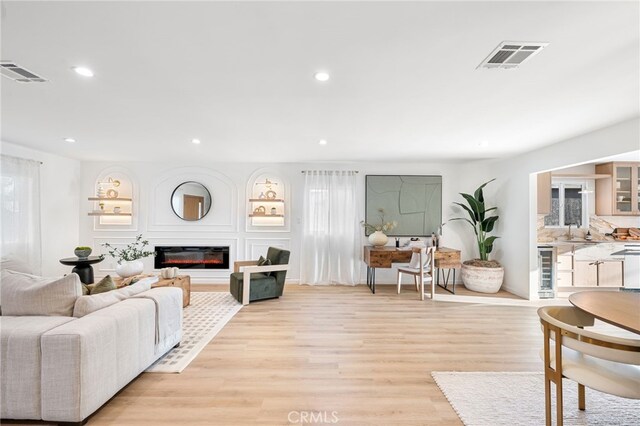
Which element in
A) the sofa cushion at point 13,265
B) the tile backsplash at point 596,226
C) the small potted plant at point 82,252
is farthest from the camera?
the tile backsplash at point 596,226

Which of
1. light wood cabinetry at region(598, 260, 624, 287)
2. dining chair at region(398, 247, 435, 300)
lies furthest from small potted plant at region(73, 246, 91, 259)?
light wood cabinetry at region(598, 260, 624, 287)

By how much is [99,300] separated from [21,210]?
12.7 ft

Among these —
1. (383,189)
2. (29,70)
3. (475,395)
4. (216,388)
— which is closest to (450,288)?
(383,189)

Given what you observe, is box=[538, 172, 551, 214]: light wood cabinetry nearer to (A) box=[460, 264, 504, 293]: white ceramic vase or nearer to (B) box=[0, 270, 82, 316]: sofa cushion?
(A) box=[460, 264, 504, 293]: white ceramic vase

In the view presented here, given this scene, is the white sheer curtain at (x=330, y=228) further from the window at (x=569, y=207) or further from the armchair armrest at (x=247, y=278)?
the window at (x=569, y=207)

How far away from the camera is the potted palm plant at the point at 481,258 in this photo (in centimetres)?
536

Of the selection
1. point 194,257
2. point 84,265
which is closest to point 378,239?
point 194,257

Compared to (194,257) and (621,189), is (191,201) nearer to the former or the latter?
(194,257)

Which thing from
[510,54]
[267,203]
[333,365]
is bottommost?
[333,365]

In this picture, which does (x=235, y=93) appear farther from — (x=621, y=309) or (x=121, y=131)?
(x=621, y=309)

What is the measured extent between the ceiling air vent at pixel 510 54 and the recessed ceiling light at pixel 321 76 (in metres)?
1.08

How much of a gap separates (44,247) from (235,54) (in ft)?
18.3

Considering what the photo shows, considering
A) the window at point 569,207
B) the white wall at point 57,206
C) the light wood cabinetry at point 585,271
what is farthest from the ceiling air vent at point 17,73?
the window at point 569,207

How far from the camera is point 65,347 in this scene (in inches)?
72.6
